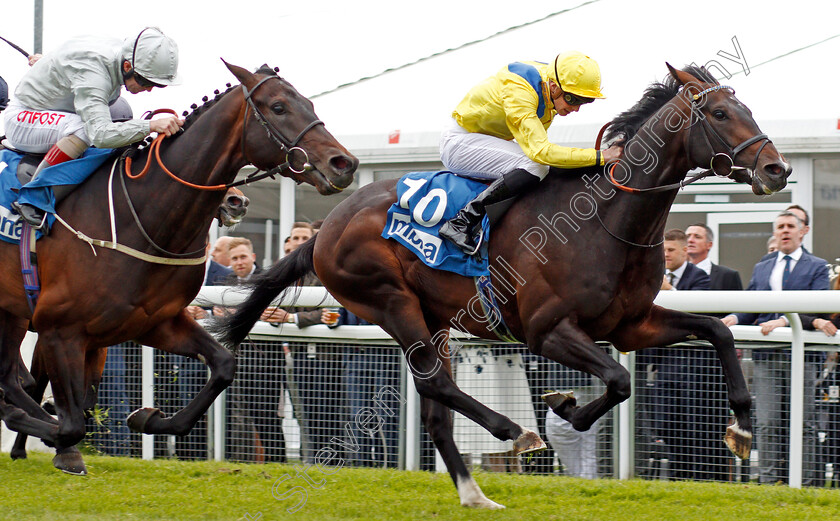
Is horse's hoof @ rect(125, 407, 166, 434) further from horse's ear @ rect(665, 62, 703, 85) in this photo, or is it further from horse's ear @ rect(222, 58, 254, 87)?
horse's ear @ rect(665, 62, 703, 85)

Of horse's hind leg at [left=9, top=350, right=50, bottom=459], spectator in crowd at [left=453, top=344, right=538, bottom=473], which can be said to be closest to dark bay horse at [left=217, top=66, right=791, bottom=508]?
spectator in crowd at [left=453, top=344, right=538, bottom=473]

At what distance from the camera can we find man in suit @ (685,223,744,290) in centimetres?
678

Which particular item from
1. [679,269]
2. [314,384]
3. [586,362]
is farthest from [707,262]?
[314,384]

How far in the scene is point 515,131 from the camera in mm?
4969

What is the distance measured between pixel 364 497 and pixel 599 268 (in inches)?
70.1

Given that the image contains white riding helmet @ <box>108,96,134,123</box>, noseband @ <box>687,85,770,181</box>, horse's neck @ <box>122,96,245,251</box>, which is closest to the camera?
noseband @ <box>687,85,770,181</box>

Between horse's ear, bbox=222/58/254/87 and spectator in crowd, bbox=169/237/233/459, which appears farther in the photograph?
spectator in crowd, bbox=169/237/233/459

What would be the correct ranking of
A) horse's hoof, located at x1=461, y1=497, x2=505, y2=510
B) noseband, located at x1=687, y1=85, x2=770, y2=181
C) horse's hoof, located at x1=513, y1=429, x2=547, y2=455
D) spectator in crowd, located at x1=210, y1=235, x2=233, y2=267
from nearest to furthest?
1. noseband, located at x1=687, y1=85, x2=770, y2=181
2. horse's hoof, located at x1=513, y1=429, x2=547, y2=455
3. horse's hoof, located at x1=461, y1=497, x2=505, y2=510
4. spectator in crowd, located at x1=210, y1=235, x2=233, y2=267

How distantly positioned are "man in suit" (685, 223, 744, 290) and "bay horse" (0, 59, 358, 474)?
3116mm

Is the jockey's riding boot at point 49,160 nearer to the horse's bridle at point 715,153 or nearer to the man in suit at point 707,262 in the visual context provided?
the horse's bridle at point 715,153

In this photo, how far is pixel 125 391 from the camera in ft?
23.0

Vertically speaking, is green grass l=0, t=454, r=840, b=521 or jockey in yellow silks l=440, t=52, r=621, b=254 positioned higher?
jockey in yellow silks l=440, t=52, r=621, b=254

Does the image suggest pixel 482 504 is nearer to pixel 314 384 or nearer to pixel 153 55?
pixel 314 384

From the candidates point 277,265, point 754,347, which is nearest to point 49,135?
point 277,265
